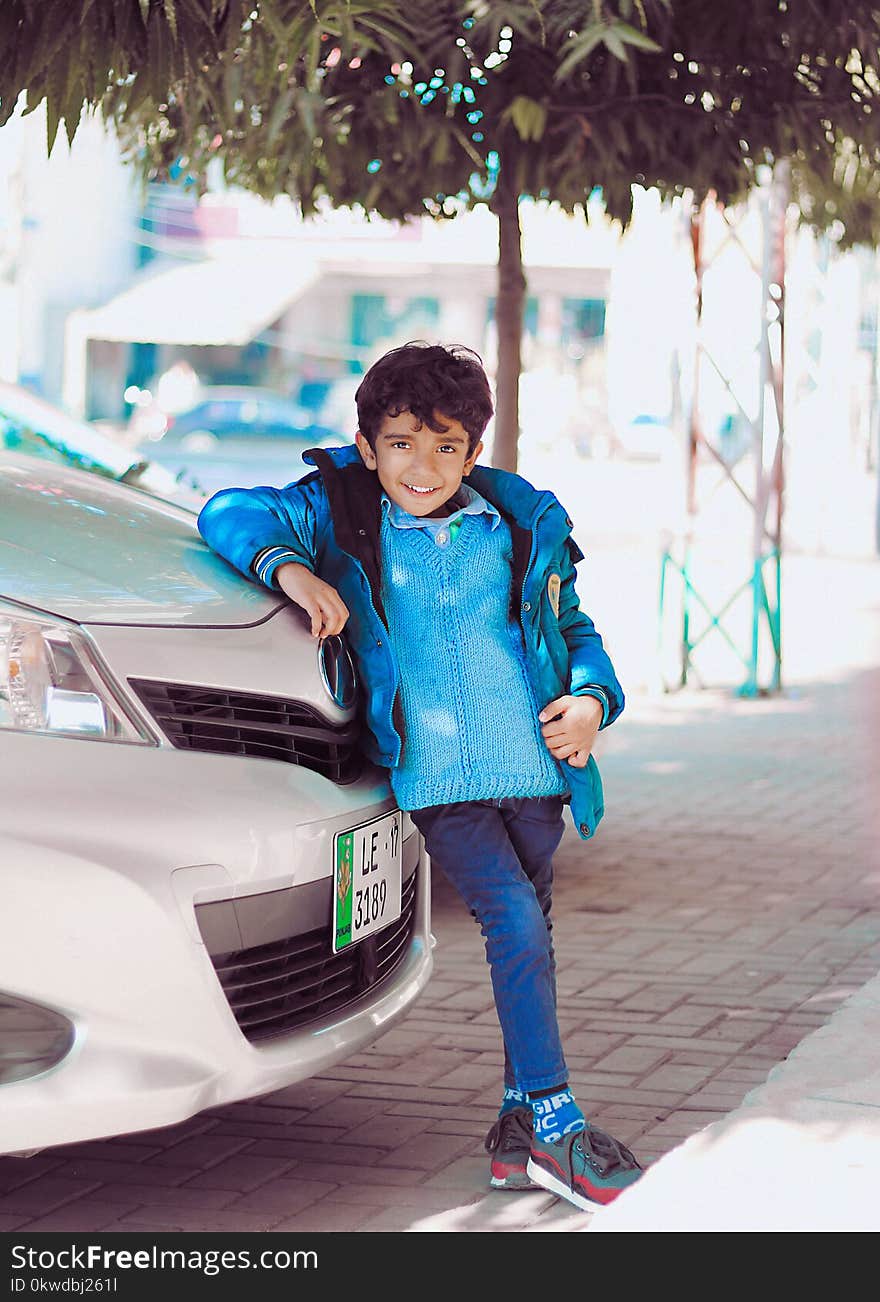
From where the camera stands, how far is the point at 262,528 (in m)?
3.31

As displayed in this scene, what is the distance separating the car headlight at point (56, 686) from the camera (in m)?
2.77

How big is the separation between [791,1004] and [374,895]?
1736 mm

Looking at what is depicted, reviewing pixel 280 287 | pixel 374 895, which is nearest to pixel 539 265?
pixel 280 287

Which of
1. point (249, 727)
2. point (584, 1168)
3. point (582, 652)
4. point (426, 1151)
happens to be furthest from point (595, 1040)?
point (249, 727)

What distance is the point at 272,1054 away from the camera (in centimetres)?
295

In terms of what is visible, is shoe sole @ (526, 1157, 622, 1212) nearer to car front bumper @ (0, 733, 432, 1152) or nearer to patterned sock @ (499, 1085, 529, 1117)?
patterned sock @ (499, 1085, 529, 1117)

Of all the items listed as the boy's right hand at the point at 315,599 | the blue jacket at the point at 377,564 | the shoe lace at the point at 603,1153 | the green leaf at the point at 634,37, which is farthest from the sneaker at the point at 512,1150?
the green leaf at the point at 634,37

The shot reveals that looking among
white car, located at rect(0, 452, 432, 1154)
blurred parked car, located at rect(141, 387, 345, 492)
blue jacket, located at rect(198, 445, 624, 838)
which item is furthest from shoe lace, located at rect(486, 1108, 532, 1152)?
blurred parked car, located at rect(141, 387, 345, 492)

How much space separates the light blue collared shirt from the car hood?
0.95ft

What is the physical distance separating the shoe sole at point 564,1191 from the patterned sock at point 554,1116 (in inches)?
2.2

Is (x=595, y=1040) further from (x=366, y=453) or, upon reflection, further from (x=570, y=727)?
(x=366, y=453)

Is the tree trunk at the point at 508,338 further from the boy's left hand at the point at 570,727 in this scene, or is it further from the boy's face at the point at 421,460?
the boy's left hand at the point at 570,727

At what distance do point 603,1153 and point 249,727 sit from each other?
3.22ft

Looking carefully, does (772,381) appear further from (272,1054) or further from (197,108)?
(272,1054)
